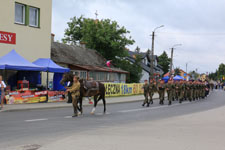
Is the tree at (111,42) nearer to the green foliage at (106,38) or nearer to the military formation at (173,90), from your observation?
the green foliage at (106,38)

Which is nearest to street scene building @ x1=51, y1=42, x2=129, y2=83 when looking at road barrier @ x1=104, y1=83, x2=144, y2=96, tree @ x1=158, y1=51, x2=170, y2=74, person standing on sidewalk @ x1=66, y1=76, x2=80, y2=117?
road barrier @ x1=104, y1=83, x2=144, y2=96

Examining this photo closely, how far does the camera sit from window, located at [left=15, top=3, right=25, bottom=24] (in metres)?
23.0

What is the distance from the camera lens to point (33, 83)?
2369 cm

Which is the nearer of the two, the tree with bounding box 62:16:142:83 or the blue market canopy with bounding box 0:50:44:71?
the blue market canopy with bounding box 0:50:44:71

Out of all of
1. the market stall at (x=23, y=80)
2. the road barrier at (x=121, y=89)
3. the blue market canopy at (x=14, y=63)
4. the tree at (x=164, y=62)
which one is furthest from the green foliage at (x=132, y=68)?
the tree at (x=164, y=62)

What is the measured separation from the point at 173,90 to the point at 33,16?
1276 centimetres

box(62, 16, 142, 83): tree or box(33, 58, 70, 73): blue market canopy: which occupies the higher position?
box(62, 16, 142, 83): tree

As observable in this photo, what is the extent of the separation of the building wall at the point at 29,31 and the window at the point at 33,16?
0.33 meters

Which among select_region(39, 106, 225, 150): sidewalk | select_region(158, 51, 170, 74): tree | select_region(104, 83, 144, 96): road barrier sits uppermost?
select_region(158, 51, 170, 74): tree

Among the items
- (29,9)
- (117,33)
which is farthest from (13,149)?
(117,33)

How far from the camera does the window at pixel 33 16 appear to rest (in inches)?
953

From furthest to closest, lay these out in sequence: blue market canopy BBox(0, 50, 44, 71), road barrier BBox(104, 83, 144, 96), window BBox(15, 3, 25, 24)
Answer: road barrier BBox(104, 83, 144, 96) → window BBox(15, 3, 25, 24) → blue market canopy BBox(0, 50, 44, 71)

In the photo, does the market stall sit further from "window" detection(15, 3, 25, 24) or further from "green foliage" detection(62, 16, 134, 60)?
"green foliage" detection(62, 16, 134, 60)

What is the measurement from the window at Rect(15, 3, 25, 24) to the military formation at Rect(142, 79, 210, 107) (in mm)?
11067
